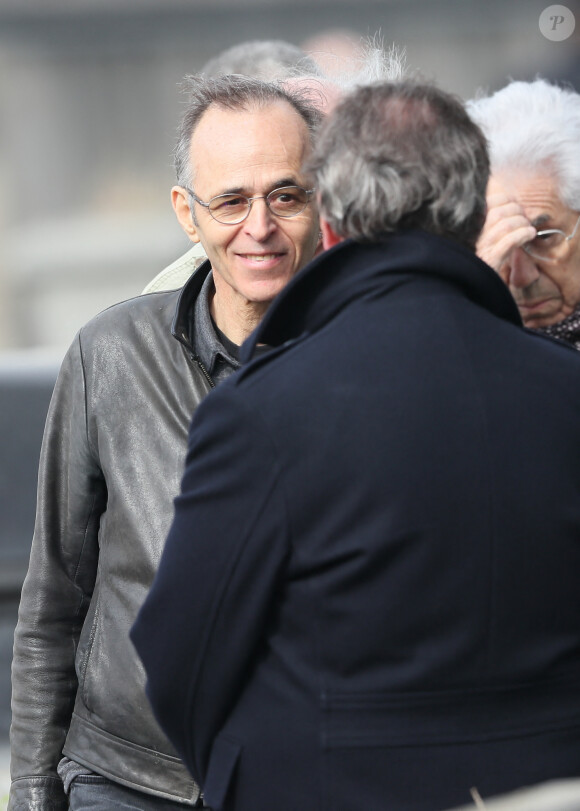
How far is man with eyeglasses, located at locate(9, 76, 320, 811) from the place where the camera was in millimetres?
2336

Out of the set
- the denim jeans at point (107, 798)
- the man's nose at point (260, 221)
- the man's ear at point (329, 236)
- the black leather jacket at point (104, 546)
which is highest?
the man's ear at point (329, 236)

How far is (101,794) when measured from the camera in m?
2.34

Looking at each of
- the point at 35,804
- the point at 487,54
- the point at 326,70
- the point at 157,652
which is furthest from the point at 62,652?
the point at 487,54

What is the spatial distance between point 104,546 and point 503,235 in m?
0.99

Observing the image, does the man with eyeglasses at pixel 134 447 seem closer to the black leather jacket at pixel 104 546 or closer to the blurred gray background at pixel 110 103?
the black leather jacket at pixel 104 546

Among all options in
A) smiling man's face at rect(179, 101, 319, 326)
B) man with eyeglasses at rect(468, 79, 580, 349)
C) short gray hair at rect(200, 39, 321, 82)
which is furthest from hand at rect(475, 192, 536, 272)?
short gray hair at rect(200, 39, 321, 82)

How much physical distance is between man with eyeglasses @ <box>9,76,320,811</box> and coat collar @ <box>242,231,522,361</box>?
658 mm

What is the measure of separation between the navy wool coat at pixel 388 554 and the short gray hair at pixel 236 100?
878mm

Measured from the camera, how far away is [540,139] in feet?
8.77

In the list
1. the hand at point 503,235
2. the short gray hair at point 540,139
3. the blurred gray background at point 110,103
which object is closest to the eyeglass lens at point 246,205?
the hand at point 503,235

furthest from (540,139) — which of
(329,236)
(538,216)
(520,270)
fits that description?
(329,236)

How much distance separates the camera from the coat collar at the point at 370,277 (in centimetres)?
167

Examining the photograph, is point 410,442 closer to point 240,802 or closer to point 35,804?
point 240,802

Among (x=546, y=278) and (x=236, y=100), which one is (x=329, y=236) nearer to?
(x=236, y=100)
